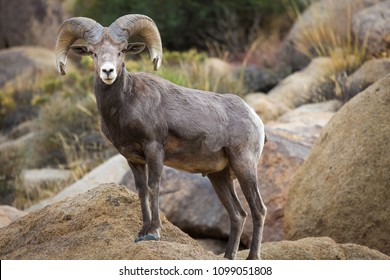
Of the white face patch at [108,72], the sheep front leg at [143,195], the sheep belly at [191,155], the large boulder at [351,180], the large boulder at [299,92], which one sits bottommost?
the large boulder at [299,92]

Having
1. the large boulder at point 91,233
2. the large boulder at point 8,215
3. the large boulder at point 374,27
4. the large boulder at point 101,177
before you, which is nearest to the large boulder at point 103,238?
the large boulder at point 91,233

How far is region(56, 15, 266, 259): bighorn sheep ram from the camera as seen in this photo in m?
8.05

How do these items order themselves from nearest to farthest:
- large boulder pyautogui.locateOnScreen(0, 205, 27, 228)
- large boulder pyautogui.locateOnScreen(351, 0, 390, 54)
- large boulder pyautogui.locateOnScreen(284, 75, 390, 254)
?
large boulder pyautogui.locateOnScreen(284, 75, 390, 254)
large boulder pyautogui.locateOnScreen(0, 205, 27, 228)
large boulder pyautogui.locateOnScreen(351, 0, 390, 54)

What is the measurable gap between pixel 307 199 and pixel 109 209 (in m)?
3.44

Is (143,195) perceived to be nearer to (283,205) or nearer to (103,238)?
(103,238)

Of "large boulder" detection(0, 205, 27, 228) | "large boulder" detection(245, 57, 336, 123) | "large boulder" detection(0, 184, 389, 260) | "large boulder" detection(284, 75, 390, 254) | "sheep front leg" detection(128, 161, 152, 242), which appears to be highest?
"sheep front leg" detection(128, 161, 152, 242)

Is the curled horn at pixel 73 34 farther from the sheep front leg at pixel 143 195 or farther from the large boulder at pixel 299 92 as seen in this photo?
the large boulder at pixel 299 92

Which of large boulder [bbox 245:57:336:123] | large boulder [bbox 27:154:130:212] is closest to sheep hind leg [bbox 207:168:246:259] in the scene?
large boulder [bbox 27:154:130:212]

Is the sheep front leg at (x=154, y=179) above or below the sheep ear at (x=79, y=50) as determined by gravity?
below

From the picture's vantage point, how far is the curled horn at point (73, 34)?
8016mm

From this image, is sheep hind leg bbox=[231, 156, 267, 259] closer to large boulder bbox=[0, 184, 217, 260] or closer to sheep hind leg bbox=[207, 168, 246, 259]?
sheep hind leg bbox=[207, 168, 246, 259]

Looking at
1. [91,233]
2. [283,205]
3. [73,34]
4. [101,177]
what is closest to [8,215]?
[101,177]

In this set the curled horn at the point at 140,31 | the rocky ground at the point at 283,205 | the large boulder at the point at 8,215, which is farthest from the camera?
the large boulder at the point at 8,215
